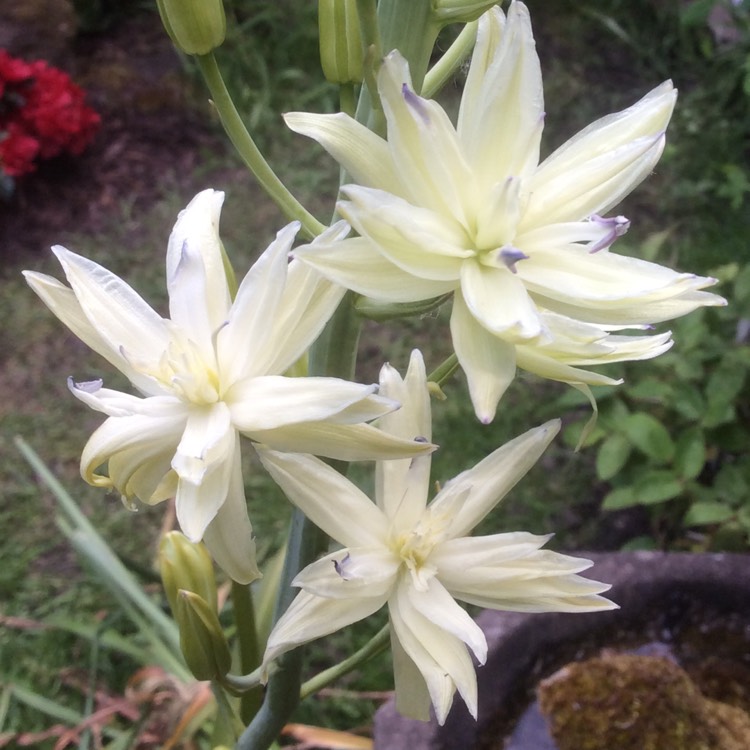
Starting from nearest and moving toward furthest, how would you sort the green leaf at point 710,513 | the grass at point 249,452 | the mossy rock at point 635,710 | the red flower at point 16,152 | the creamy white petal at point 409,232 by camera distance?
the creamy white petal at point 409,232 < the mossy rock at point 635,710 < the green leaf at point 710,513 < the grass at point 249,452 < the red flower at point 16,152

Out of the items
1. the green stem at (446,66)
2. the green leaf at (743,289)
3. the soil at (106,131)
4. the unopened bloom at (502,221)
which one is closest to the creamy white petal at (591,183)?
the unopened bloom at (502,221)

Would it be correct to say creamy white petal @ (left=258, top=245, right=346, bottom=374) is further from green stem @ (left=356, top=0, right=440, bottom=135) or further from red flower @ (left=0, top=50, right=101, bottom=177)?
red flower @ (left=0, top=50, right=101, bottom=177)

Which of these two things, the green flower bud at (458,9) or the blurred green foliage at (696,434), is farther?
the blurred green foliage at (696,434)

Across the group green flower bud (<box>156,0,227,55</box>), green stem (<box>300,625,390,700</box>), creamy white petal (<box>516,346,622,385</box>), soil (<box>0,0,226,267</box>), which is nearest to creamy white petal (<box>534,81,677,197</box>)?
creamy white petal (<box>516,346,622,385</box>)

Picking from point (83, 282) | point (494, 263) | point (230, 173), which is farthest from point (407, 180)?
point (230, 173)

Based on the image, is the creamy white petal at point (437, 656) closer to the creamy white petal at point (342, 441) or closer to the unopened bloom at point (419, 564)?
the unopened bloom at point (419, 564)

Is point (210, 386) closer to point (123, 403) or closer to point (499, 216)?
point (123, 403)

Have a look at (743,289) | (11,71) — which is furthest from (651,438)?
(11,71)
